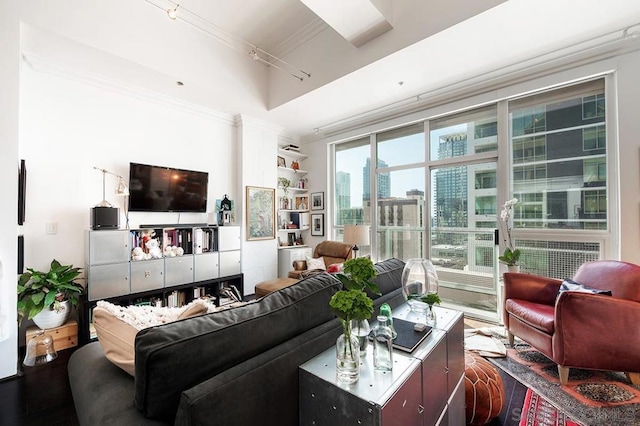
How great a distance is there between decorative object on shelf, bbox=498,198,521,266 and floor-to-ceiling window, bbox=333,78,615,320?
81 mm

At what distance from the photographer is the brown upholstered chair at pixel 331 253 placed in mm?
4297

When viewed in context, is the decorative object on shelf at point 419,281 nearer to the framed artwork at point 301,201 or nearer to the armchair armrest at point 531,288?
the armchair armrest at point 531,288

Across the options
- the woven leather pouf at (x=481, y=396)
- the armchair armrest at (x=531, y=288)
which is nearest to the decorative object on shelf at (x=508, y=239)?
the armchair armrest at (x=531, y=288)

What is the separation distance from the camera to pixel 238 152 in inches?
176

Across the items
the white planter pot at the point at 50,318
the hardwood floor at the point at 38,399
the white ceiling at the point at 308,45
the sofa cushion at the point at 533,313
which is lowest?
the hardwood floor at the point at 38,399

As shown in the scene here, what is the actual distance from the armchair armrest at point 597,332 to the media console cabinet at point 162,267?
3.66 metres

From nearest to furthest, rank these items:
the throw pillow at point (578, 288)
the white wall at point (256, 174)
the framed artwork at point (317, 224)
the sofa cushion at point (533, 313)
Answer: the throw pillow at point (578, 288) → the sofa cushion at point (533, 313) → the white wall at point (256, 174) → the framed artwork at point (317, 224)

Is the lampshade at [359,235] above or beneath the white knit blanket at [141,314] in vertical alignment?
above

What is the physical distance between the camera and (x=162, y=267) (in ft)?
11.0

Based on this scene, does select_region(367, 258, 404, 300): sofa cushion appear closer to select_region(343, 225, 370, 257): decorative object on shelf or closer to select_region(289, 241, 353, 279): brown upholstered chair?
select_region(343, 225, 370, 257): decorative object on shelf

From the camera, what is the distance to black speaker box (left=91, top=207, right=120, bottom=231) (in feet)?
9.61

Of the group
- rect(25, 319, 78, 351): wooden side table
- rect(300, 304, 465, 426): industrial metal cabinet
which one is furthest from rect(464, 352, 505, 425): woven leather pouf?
rect(25, 319, 78, 351): wooden side table

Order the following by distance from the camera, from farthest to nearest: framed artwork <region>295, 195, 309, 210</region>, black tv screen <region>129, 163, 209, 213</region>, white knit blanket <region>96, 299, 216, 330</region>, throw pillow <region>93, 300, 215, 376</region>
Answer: framed artwork <region>295, 195, 309, 210</region> → black tv screen <region>129, 163, 209, 213</region> → white knit blanket <region>96, 299, 216, 330</region> → throw pillow <region>93, 300, 215, 376</region>

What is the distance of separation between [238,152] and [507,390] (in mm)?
4327
